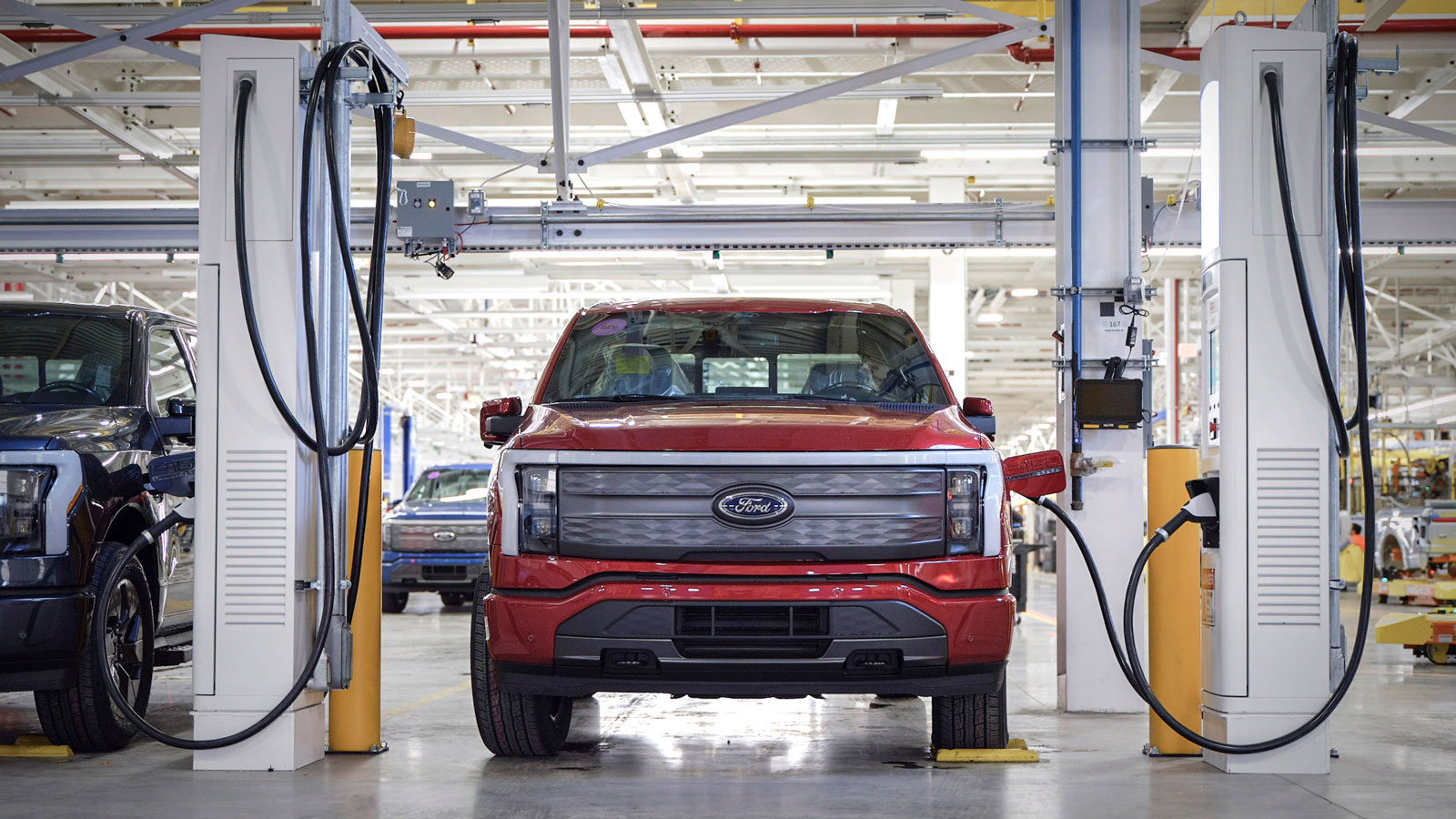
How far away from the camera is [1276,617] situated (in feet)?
16.5

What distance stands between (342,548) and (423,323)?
2161 centimetres

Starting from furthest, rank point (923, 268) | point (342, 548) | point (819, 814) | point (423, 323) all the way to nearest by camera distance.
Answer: point (423, 323) → point (923, 268) → point (342, 548) → point (819, 814)

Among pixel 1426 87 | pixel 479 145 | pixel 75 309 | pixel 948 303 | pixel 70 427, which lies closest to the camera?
pixel 70 427

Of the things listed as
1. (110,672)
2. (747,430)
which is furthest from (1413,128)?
(110,672)

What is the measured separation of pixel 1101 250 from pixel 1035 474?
8.01 feet

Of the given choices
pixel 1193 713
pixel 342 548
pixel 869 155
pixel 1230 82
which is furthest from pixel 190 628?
pixel 869 155

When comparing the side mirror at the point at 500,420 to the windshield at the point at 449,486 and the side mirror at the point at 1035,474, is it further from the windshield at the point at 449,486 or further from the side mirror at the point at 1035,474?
the windshield at the point at 449,486

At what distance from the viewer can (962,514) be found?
455cm

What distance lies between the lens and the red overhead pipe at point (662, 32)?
1038cm

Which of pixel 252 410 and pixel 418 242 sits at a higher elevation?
pixel 418 242

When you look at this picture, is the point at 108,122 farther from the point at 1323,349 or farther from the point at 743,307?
the point at 1323,349

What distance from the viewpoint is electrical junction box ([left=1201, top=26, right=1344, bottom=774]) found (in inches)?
197

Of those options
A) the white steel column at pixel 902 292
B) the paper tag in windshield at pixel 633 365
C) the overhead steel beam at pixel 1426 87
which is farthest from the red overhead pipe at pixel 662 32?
the white steel column at pixel 902 292

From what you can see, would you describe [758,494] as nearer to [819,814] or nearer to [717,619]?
[717,619]
